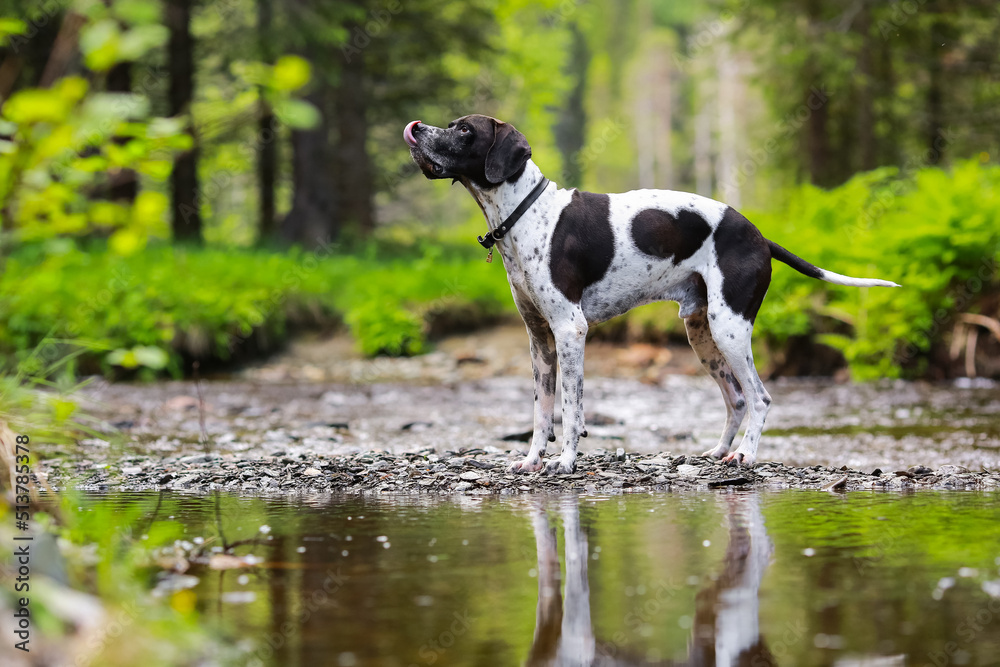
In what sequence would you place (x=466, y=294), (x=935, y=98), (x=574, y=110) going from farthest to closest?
(x=574, y=110) < (x=935, y=98) < (x=466, y=294)

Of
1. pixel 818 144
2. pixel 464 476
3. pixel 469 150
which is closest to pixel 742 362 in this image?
pixel 464 476

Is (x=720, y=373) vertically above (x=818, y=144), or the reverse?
(x=818, y=144)

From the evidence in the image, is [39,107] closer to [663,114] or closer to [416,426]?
[416,426]

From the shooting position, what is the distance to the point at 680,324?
45.3ft

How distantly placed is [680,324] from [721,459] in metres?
7.86

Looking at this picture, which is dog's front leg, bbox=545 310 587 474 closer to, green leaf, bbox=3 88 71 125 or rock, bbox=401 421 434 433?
rock, bbox=401 421 434 433

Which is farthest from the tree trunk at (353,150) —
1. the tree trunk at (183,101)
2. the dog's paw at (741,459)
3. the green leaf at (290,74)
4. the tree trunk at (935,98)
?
the green leaf at (290,74)

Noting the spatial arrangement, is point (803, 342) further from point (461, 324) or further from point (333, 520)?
point (333, 520)

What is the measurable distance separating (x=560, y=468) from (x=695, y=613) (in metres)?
2.73

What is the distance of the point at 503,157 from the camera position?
5.74 meters

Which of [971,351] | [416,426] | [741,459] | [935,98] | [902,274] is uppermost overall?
[935,98]

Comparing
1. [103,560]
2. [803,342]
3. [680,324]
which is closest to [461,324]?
[680,324]

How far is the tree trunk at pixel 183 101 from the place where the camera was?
19.1 m

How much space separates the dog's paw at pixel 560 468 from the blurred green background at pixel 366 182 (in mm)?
2487
